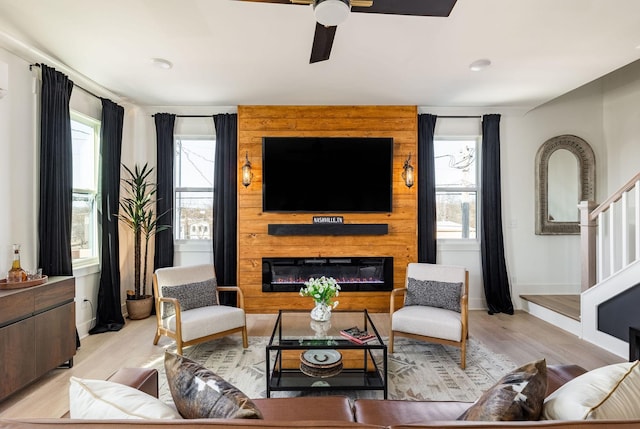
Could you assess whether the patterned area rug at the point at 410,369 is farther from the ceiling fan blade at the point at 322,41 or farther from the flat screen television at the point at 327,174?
the ceiling fan blade at the point at 322,41

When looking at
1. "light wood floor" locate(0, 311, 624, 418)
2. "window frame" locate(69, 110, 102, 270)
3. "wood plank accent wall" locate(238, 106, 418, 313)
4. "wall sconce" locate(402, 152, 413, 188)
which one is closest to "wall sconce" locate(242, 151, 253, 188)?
"wood plank accent wall" locate(238, 106, 418, 313)

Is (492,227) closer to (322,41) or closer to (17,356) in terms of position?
(322,41)

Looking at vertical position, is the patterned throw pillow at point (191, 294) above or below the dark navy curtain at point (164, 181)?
below

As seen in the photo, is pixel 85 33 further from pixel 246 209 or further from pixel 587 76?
pixel 587 76

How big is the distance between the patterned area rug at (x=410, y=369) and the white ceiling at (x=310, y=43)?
2.85 metres

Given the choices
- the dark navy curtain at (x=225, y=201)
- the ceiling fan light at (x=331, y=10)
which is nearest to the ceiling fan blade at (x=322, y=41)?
the ceiling fan light at (x=331, y=10)

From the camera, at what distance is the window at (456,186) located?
5098 millimetres

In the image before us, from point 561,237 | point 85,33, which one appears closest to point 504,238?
point 561,237

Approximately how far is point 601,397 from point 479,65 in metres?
3.26

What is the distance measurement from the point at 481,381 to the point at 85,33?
436cm

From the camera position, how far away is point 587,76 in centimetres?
376

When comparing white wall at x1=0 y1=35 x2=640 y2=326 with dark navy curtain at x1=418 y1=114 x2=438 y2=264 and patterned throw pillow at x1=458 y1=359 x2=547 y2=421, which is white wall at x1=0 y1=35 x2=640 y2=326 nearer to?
dark navy curtain at x1=418 y1=114 x2=438 y2=264

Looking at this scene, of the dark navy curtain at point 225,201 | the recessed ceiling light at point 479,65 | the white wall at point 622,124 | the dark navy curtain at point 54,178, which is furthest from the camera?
the dark navy curtain at point 225,201

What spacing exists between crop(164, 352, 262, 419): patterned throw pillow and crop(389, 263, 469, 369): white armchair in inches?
95.1
